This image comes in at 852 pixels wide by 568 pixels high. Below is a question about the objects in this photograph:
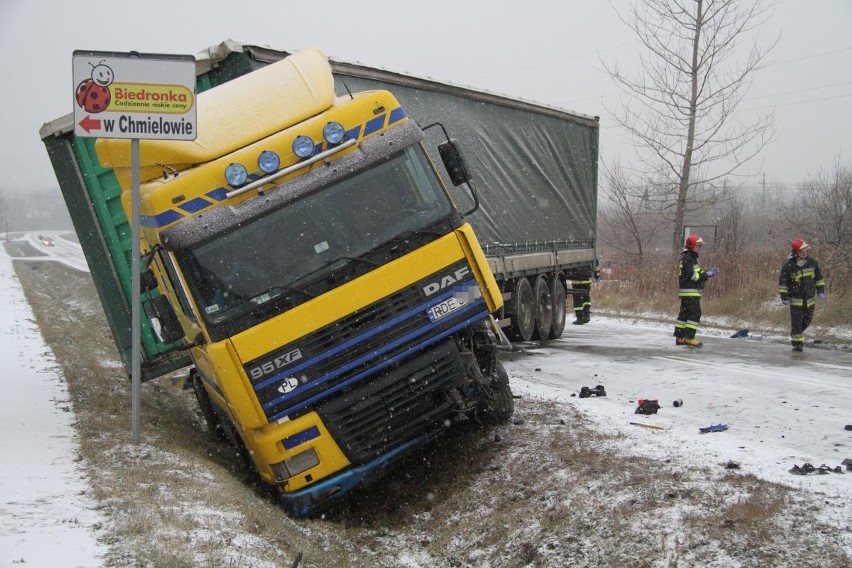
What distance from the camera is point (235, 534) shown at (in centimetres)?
495

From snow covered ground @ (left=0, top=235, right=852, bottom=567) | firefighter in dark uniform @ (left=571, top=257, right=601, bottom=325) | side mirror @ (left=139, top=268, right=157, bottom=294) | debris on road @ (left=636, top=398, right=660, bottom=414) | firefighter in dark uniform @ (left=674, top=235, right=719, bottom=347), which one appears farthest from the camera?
firefighter in dark uniform @ (left=571, top=257, right=601, bottom=325)

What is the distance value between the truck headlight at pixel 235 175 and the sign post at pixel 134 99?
0.51 m

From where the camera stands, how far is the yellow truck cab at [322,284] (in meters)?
5.81

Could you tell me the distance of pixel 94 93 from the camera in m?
A: 6.35

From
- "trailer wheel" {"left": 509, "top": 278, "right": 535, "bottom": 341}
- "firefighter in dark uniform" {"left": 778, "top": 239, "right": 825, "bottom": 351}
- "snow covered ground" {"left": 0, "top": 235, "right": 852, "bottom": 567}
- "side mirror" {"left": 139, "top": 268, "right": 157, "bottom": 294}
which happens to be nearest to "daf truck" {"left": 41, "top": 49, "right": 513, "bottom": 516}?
"side mirror" {"left": 139, "top": 268, "right": 157, "bottom": 294}

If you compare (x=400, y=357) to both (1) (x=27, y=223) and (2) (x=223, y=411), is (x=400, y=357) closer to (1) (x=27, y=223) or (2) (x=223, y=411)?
(2) (x=223, y=411)

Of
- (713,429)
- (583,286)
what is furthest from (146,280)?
(583,286)

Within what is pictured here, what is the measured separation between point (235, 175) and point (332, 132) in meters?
0.78

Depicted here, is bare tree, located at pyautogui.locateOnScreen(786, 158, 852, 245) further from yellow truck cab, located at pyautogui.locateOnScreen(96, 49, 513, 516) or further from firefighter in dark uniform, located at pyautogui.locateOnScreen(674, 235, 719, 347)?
yellow truck cab, located at pyautogui.locateOnScreen(96, 49, 513, 516)

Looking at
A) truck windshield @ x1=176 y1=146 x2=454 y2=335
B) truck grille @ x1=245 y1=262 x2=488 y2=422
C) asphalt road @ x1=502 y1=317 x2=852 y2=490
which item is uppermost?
truck windshield @ x1=176 y1=146 x2=454 y2=335

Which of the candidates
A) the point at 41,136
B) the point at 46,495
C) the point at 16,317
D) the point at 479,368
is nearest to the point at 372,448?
the point at 479,368

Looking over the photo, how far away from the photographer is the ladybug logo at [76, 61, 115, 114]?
20.8ft

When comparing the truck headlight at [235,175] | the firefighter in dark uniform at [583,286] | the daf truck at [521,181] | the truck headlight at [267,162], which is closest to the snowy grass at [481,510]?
the truck headlight at [235,175]

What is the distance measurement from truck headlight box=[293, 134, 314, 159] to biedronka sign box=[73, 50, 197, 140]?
81cm
